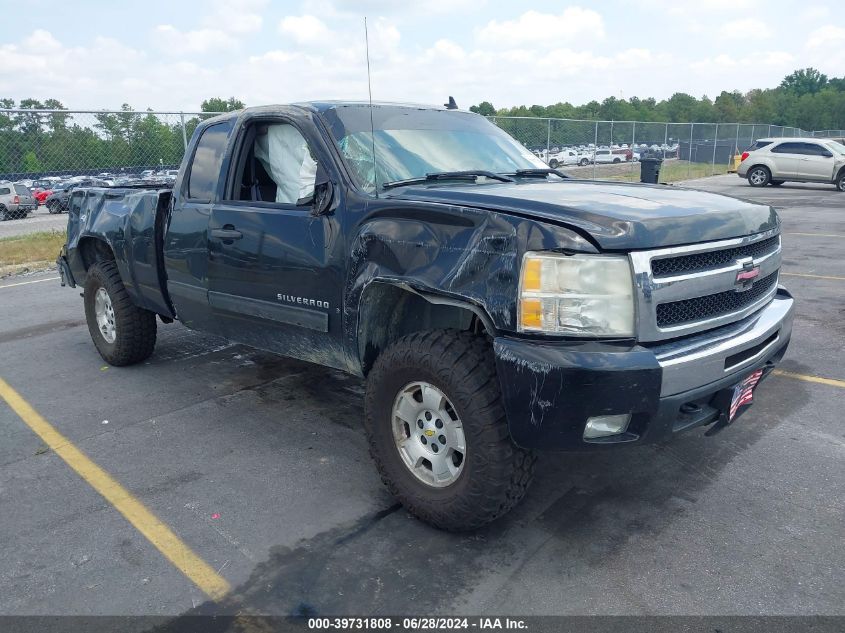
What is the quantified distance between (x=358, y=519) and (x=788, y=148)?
926 inches

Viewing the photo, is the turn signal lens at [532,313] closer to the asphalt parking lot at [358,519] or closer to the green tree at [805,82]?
the asphalt parking lot at [358,519]

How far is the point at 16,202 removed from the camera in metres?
20.5

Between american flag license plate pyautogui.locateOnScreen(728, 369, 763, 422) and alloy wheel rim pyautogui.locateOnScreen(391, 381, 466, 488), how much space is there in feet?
3.96

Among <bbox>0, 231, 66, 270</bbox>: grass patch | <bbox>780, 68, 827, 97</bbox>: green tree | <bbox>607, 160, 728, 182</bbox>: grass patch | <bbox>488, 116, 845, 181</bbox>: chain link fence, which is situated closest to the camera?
<bbox>0, 231, 66, 270</bbox>: grass patch

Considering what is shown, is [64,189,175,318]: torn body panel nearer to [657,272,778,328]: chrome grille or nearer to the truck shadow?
the truck shadow

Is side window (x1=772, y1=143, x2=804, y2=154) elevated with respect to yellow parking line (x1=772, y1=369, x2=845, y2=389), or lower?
elevated

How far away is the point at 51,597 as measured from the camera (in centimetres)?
271

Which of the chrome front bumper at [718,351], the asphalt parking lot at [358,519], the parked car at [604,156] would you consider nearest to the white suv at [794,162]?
the parked car at [604,156]

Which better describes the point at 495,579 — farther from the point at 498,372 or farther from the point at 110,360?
the point at 110,360

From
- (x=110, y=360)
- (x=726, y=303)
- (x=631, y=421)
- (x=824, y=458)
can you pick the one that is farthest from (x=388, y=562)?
(x=110, y=360)

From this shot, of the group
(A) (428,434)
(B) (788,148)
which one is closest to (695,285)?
(A) (428,434)

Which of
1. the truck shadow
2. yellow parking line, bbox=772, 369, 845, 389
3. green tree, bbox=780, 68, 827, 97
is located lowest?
yellow parking line, bbox=772, 369, 845, 389

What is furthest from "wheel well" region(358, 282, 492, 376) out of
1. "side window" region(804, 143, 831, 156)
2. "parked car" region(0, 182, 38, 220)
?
"side window" region(804, 143, 831, 156)

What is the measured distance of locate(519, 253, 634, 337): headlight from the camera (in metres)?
2.64
